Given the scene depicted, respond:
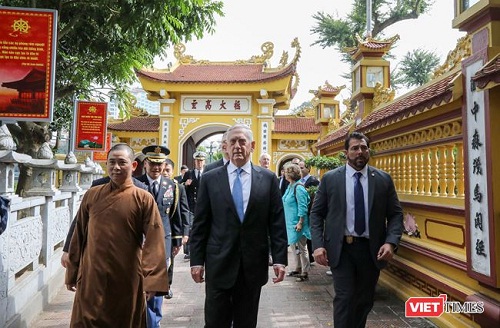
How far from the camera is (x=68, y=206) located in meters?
5.87

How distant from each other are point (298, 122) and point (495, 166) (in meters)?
15.2

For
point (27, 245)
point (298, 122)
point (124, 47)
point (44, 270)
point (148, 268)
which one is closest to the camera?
point (148, 268)

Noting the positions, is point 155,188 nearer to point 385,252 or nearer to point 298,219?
point 385,252

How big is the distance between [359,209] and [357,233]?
0.18 m

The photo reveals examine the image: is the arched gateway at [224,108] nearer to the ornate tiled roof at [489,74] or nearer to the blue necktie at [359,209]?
the blue necktie at [359,209]

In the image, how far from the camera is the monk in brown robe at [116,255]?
2.32 meters

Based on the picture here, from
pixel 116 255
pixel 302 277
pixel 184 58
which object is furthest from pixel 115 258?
pixel 184 58

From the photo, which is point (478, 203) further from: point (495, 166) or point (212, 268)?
point (212, 268)

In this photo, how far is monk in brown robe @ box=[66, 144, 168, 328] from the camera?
232cm

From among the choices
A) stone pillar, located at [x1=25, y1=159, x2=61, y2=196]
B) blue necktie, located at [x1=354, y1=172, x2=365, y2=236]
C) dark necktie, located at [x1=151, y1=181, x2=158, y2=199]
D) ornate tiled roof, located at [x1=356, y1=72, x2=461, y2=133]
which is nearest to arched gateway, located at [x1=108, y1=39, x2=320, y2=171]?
ornate tiled roof, located at [x1=356, y1=72, x2=461, y2=133]

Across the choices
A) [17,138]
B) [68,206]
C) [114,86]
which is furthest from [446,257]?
[17,138]

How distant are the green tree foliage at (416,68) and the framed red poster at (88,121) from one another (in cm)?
1894

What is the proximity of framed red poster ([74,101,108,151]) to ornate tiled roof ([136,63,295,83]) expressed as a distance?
6900 mm

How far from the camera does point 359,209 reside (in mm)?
2816
